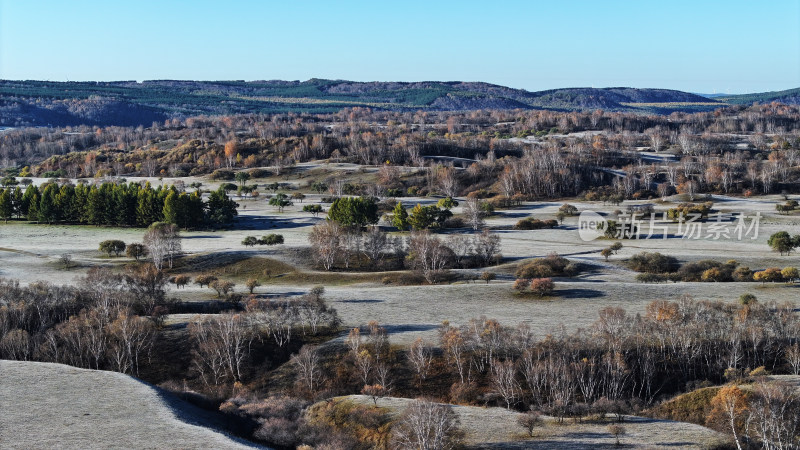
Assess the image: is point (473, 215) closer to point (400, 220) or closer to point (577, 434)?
point (400, 220)

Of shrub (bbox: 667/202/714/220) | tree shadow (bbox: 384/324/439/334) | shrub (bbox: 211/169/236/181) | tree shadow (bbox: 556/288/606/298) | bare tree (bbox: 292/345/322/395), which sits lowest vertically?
bare tree (bbox: 292/345/322/395)

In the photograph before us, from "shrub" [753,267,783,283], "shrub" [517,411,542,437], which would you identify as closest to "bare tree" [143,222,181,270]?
"shrub" [517,411,542,437]

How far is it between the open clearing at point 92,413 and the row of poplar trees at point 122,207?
7526 cm

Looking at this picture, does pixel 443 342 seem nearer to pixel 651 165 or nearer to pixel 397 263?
pixel 397 263

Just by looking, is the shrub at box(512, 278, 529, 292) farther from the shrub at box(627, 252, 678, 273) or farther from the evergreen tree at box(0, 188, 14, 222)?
the evergreen tree at box(0, 188, 14, 222)

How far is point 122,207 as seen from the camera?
127188 mm

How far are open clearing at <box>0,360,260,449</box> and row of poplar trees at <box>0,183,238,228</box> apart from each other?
7526 centimetres

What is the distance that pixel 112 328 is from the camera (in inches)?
2340

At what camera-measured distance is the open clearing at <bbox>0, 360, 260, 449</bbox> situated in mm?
36375

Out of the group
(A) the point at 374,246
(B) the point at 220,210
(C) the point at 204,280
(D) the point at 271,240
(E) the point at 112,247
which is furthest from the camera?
(B) the point at 220,210

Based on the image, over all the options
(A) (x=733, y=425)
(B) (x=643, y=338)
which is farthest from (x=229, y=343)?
(A) (x=733, y=425)

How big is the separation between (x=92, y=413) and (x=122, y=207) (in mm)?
93503

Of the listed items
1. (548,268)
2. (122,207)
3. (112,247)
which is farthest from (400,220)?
(122,207)

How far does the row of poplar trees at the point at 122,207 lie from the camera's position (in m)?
123
